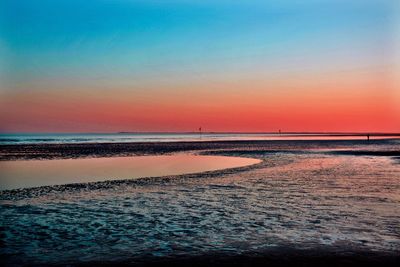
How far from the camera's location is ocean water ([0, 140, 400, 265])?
9797 millimetres

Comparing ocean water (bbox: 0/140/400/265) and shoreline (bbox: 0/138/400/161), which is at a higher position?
shoreline (bbox: 0/138/400/161)

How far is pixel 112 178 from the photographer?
24.8m

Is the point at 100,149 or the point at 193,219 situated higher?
the point at 100,149

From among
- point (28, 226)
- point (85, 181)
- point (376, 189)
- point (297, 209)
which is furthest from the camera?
point (85, 181)

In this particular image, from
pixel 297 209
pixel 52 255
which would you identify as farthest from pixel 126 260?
pixel 297 209

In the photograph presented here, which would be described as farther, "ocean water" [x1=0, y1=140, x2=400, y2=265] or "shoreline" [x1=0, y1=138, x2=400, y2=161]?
"shoreline" [x1=0, y1=138, x2=400, y2=161]

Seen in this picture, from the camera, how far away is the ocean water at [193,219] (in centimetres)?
980

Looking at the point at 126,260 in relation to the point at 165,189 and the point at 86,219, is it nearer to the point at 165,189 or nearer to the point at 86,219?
the point at 86,219

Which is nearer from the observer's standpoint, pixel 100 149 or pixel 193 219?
pixel 193 219

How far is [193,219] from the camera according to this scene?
1314 cm

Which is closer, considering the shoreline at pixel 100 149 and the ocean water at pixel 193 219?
the ocean water at pixel 193 219

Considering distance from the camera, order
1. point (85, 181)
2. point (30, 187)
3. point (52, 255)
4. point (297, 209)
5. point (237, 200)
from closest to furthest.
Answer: point (52, 255) → point (297, 209) → point (237, 200) → point (30, 187) → point (85, 181)

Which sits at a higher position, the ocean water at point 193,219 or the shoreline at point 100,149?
the shoreline at point 100,149

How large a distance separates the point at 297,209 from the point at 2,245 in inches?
368
